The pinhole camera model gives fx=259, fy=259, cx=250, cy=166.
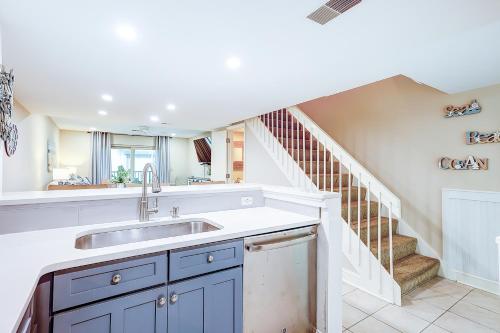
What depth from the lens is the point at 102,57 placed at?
2.43m

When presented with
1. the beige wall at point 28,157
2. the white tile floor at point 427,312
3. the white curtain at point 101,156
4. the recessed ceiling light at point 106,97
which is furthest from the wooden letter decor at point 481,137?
the white curtain at point 101,156

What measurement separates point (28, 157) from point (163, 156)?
18.3ft

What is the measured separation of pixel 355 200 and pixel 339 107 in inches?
66.9

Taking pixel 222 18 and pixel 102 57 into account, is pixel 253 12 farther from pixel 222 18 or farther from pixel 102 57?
pixel 102 57

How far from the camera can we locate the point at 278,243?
1618 millimetres

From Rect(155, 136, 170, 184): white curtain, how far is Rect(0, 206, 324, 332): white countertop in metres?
8.68

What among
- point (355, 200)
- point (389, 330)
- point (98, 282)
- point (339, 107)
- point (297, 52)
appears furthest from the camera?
point (339, 107)

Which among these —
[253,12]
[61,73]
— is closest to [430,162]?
[253,12]

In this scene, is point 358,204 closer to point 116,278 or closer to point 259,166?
point 259,166

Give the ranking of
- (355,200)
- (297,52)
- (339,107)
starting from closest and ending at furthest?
(297,52), (355,200), (339,107)

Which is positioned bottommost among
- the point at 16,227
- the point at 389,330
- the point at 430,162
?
the point at 389,330

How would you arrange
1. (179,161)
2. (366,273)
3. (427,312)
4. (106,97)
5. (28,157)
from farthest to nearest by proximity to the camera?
(179,161) → (28,157) → (106,97) → (366,273) → (427,312)

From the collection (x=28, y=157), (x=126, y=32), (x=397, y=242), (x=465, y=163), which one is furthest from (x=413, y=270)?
(x=28, y=157)

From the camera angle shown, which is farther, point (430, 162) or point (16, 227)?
point (430, 162)
